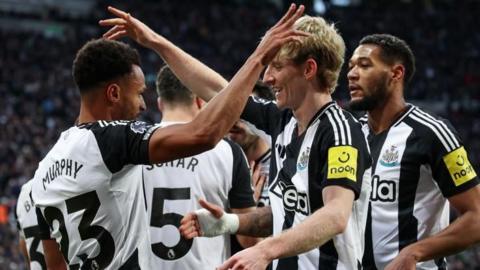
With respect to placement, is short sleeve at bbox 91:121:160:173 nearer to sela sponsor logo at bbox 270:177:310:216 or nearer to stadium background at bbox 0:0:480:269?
sela sponsor logo at bbox 270:177:310:216

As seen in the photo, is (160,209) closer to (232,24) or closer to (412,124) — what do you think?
(412,124)

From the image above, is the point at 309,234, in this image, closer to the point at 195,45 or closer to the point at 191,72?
the point at 191,72

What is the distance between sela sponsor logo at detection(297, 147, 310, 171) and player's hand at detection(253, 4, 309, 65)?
0.55 m

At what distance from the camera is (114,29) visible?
484 cm

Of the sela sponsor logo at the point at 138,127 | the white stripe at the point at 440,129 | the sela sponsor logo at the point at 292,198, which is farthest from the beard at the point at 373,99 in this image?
the sela sponsor logo at the point at 138,127

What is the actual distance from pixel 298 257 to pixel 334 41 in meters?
1.09

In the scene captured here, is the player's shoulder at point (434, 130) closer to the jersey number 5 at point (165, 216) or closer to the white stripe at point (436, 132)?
the white stripe at point (436, 132)

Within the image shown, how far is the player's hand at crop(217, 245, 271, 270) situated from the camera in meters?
3.52

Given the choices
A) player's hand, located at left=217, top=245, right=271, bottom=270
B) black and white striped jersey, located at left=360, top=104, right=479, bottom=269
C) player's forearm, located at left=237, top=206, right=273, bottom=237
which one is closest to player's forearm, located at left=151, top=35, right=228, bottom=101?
player's forearm, located at left=237, top=206, right=273, bottom=237

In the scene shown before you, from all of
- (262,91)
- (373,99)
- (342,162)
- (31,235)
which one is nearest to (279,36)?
(342,162)

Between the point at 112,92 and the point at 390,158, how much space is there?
174cm

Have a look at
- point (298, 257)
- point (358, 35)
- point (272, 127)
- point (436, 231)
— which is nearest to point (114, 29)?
point (272, 127)

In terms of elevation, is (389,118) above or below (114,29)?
below

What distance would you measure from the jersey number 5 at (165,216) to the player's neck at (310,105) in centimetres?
130
